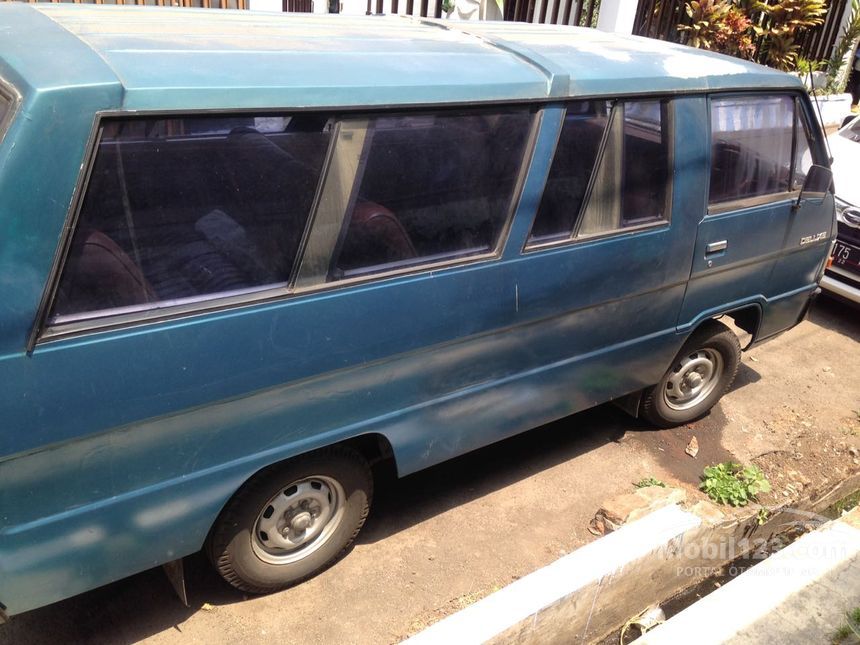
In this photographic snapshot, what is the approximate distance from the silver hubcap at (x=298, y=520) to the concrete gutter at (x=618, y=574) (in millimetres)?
718

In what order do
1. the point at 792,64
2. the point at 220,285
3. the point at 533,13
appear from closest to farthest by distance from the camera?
the point at 220,285 < the point at 533,13 < the point at 792,64

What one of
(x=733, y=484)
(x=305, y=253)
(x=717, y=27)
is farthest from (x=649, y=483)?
(x=717, y=27)

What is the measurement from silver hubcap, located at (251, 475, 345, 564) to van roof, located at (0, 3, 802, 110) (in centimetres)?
146

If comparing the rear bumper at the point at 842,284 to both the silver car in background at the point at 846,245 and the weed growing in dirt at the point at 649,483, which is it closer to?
the silver car in background at the point at 846,245

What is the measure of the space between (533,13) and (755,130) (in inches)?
213

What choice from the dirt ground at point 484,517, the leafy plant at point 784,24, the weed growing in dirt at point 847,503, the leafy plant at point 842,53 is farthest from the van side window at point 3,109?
the leafy plant at point 842,53

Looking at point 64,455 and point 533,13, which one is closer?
point 64,455

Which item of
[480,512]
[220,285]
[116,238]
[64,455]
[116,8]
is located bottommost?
[480,512]

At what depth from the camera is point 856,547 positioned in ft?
11.8

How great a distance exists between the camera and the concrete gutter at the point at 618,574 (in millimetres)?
2668

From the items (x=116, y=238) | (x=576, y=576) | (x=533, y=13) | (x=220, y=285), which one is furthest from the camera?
(x=533, y=13)

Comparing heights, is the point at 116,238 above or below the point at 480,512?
above

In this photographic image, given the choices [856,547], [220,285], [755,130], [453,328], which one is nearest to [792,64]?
[755,130]

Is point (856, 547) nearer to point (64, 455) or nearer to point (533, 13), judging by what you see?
point (64, 455)
